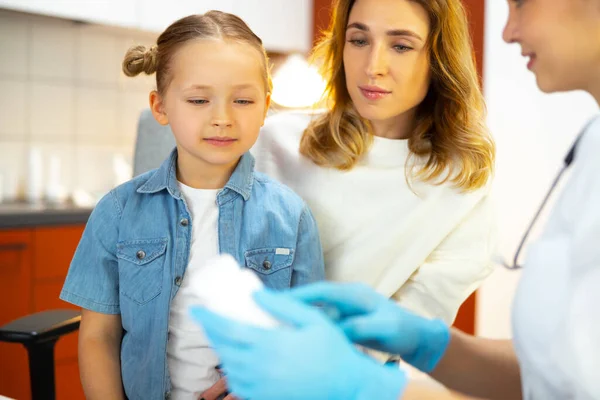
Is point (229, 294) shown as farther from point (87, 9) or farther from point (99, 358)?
point (87, 9)

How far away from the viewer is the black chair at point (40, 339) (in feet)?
4.40

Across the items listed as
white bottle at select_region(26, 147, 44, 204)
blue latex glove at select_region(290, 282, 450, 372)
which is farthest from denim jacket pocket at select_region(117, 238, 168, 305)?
white bottle at select_region(26, 147, 44, 204)

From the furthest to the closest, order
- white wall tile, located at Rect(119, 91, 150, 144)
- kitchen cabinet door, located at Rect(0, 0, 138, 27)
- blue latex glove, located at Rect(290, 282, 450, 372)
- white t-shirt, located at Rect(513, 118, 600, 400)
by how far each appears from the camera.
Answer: white wall tile, located at Rect(119, 91, 150, 144) → kitchen cabinet door, located at Rect(0, 0, 138, 27) → blue latex glove, located at Rect(290, 282, 450, 372) → white t-shirt, located at Rect(513, 118, 600, 400)

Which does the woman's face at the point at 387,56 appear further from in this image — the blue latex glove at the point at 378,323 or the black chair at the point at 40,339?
the black chair at the point at 40,339

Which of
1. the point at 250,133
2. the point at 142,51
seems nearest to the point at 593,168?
the point at 250,133

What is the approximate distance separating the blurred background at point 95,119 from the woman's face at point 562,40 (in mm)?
2195

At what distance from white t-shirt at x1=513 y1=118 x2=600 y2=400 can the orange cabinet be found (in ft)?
7.28

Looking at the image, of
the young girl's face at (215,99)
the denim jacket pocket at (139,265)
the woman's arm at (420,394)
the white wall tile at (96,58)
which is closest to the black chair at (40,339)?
the denim jacket pocket at (139,265)

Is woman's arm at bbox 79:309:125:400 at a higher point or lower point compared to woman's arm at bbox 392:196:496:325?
lower

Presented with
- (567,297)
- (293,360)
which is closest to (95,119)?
(293,360)

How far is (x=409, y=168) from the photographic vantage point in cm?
152

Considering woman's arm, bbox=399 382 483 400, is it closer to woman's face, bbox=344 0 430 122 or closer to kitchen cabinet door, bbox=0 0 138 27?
woman's face, bbox=344 0 430 122

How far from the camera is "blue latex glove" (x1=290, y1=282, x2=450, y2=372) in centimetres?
91

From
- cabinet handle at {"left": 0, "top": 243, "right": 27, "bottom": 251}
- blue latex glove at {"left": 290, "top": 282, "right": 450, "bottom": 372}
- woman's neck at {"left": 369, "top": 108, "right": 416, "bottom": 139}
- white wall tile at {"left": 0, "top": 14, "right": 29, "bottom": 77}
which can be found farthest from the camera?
white wall tile at {"left": 0, "top": 14, "right": 29, "bottom": 77}
